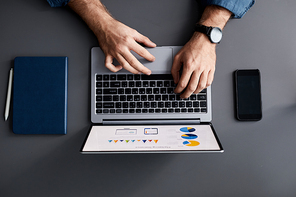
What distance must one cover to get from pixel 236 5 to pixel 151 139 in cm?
62

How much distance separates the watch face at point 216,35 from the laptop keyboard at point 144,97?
198 mm

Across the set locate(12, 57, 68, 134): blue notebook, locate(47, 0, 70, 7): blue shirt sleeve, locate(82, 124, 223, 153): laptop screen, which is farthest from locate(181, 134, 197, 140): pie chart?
locate(47, 0, 70, 7): blue shirt sleeve

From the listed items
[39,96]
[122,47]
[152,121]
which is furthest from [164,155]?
[39,96]

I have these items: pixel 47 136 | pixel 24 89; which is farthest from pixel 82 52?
pixel 47 136

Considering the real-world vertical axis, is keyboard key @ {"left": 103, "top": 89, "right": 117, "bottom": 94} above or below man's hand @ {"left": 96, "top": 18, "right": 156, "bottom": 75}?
below

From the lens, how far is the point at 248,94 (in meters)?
0.73

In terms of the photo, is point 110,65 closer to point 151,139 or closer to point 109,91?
point 109,91

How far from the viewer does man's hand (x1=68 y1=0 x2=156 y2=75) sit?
2.23 feet

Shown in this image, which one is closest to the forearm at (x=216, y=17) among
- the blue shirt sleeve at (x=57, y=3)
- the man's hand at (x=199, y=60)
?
the man's hand at (x=199, y=60)

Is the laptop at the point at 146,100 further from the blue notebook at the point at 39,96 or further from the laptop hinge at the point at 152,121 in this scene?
the blue notebook at the point at 39,96

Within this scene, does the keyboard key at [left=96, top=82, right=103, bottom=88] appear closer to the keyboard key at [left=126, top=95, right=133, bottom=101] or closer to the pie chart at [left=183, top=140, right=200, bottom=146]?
the keyboard key at [left=126, top=95, right=133, bottom=101]

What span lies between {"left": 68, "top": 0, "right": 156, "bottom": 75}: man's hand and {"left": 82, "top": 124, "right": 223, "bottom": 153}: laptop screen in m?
0.22

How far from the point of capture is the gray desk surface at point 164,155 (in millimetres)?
727

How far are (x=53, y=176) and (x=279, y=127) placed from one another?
94 centimetres
